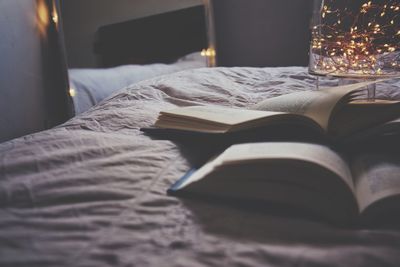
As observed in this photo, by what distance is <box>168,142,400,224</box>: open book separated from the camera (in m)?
0.50

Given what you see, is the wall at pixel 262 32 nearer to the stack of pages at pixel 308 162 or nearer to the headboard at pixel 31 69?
Answer: the headboard at pixel 31 69

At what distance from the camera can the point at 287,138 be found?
2.33ft

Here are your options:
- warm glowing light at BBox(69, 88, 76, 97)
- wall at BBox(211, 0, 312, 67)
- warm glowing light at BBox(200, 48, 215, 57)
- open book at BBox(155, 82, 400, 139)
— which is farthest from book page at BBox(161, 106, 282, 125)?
wall at BBox(211, 0, 312, 67)

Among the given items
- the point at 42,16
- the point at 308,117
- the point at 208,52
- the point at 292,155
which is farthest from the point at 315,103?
the point at 208,52

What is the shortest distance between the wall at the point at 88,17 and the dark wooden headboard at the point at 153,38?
0.15 feet

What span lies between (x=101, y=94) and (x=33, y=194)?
1.78 meters

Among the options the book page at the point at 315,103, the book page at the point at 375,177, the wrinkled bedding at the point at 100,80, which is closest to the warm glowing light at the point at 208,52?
the wrinkled bedding at the point at 100,80

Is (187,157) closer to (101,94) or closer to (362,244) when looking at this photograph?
(362,244)

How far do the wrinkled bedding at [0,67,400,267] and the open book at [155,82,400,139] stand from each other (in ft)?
0.22

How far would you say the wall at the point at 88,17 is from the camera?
2.33 meters

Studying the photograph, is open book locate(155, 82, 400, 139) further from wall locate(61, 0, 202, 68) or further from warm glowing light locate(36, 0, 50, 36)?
wall locate(61, 0, 202, 68)

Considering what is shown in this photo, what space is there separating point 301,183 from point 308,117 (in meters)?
0.24

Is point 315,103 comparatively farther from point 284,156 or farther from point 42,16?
point 42,16

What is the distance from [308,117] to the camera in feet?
2.40
